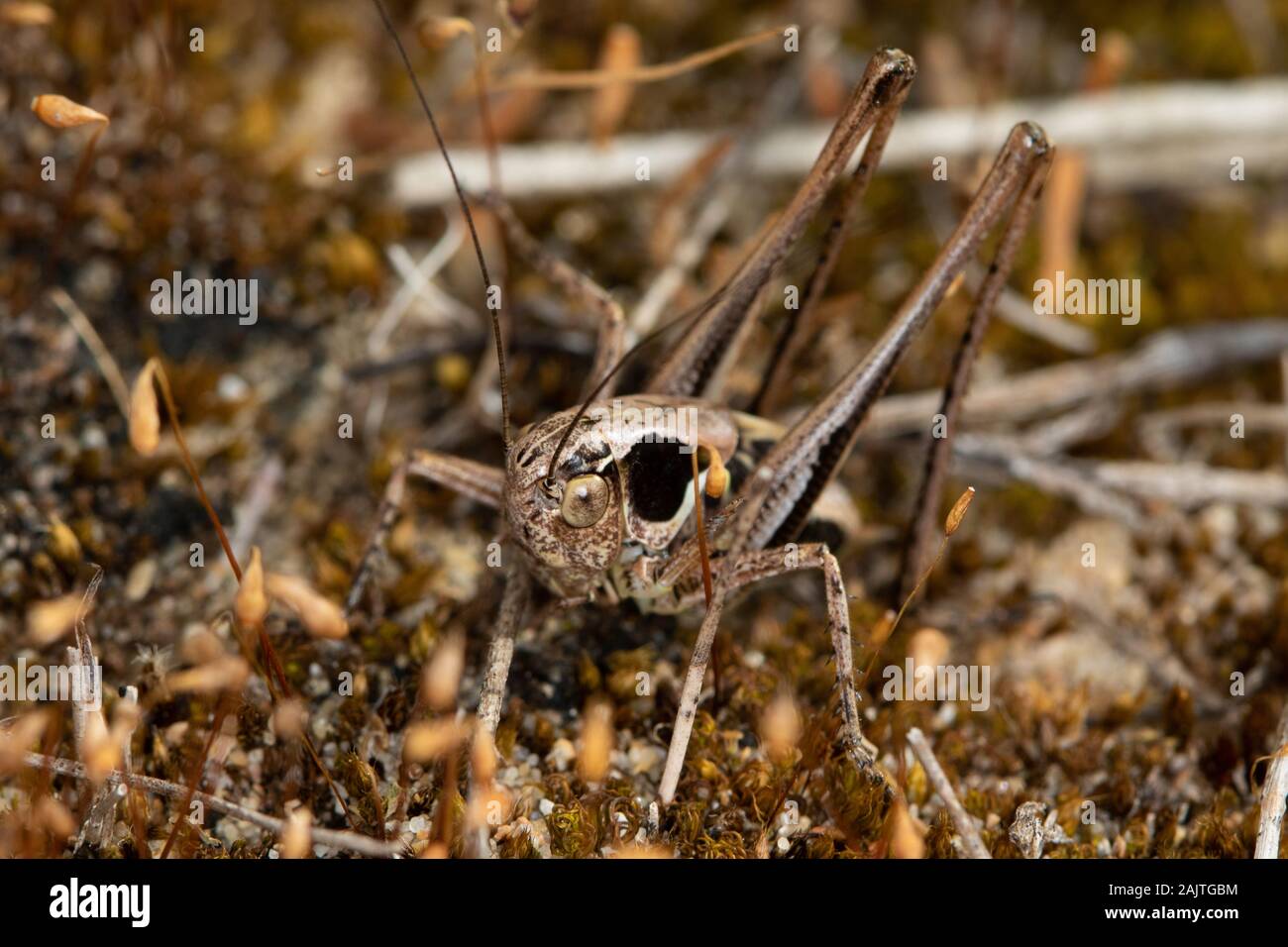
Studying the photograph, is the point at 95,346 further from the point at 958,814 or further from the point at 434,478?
the point at 958,814

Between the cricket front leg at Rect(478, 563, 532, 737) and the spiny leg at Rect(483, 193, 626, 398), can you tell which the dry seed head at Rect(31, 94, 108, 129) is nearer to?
the spiny leg at Rect(483, 193, 626, 398)

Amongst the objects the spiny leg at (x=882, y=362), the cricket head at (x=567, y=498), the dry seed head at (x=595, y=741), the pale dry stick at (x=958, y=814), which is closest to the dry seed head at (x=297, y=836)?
the dry seed head at (x=595, y=741)

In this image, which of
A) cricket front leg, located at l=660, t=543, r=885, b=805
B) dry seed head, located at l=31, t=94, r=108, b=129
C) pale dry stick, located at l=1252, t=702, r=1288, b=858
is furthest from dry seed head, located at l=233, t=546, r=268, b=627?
pale dry stick, located at l=1252, t=702, r=1288, b=858

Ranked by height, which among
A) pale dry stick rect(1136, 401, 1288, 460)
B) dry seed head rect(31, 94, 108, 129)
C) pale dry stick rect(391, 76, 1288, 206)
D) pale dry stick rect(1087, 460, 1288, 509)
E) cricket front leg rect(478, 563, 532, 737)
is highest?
pale dry stick rect(391, 76, 1288, 206)

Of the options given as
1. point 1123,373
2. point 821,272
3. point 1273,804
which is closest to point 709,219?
point 821,272

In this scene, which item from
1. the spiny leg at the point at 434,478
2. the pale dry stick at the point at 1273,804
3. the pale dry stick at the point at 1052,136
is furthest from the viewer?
the pale dry stick at the point at 1052,136

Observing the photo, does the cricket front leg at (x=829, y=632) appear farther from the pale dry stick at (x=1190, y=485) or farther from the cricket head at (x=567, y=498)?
the pale dry stick at (x=1190, y=485)
